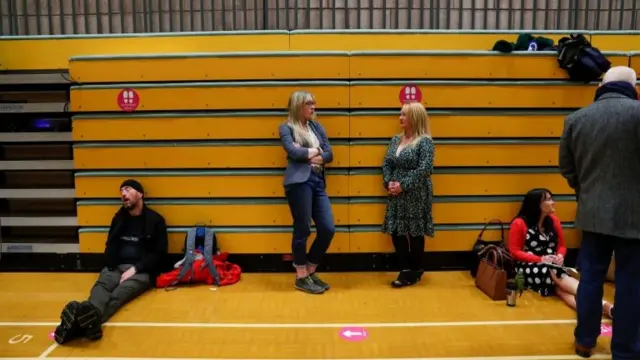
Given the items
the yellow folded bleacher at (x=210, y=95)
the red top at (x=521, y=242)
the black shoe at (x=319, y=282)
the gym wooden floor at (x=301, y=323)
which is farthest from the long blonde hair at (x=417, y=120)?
the black shoe at (x=319, y=282)

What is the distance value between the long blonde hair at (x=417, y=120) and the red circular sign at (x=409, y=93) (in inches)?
11.7

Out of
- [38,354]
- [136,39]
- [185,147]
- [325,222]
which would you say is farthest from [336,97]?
[38,354]

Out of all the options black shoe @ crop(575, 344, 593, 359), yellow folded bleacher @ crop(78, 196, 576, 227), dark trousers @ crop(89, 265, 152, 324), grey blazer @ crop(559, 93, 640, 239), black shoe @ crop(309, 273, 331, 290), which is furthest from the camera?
yellow folded bleacher @ crop(78, 196, 576, 227)

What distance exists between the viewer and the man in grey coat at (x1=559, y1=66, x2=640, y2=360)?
3184mm

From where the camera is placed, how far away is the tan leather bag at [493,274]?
15.2 ft

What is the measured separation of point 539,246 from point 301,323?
90.6 inches

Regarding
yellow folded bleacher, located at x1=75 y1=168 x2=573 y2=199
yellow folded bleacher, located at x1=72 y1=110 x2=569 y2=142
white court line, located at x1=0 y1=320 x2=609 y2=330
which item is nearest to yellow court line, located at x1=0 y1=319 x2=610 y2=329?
white court line, located at x1=0 y1=320 x2=609 y2=330

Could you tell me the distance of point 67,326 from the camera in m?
3.83

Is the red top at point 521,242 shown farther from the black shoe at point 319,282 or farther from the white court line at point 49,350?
the white court line at point 49,350

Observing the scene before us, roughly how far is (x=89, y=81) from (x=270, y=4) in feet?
7.16

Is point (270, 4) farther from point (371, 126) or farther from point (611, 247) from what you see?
point (611, 247)

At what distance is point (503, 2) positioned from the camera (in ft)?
20.2

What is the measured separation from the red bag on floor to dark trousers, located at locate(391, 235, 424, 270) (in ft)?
5.26

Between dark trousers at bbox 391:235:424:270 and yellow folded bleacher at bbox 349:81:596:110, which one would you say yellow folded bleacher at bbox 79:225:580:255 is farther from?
yellow folded bleacher at bbox 349:81:596:110
